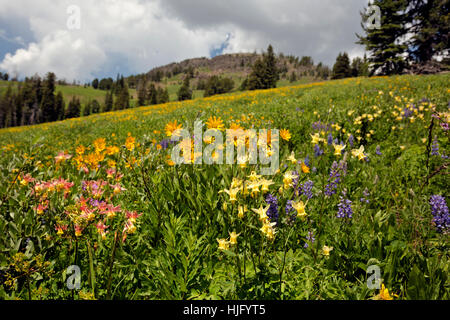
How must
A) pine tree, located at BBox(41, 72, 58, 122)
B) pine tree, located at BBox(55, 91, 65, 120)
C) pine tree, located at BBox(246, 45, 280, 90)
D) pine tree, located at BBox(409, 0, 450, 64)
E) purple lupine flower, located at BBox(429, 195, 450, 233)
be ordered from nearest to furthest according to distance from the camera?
1. purple lupine flower, located at BBox(429, 195, 450, 233)
2. pine tree, located at BBox(409, 0, 450, 64)
3. pine tree, located at BBox(246, 45, 280, 90)
4. pine tree, located at BBox(41, 72, 58, 122)
5. pine tree, located at BBox(55, 91, 65, 120)

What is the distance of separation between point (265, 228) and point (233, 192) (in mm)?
276

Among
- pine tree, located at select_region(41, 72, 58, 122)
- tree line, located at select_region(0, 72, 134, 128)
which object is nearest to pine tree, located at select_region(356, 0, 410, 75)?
tree line, located at select_region(0, 72, 134, 128)

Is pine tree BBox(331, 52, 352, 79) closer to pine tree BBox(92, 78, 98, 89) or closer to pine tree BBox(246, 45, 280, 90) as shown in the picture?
pine tree BBox(246, 45, 280, 90)

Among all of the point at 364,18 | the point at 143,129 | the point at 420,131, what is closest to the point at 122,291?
the point at 420,131

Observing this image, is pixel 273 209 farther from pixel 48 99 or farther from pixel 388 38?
pixel 48 99

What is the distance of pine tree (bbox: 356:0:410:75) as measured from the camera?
2550 cm

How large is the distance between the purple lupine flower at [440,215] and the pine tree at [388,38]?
3327 cm

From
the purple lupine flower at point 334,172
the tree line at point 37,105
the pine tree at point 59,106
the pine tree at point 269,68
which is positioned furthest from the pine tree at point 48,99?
the purple lupine flower at point 334,172

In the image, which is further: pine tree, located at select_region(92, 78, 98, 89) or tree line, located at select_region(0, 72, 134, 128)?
pine tree, located at select_region(92, 78, 98, 89)

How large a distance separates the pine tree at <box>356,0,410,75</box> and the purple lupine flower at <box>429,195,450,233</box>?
33.3 meters

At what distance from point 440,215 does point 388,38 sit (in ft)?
116

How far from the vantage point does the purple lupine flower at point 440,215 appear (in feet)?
5.85

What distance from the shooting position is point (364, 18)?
27.7 meters
